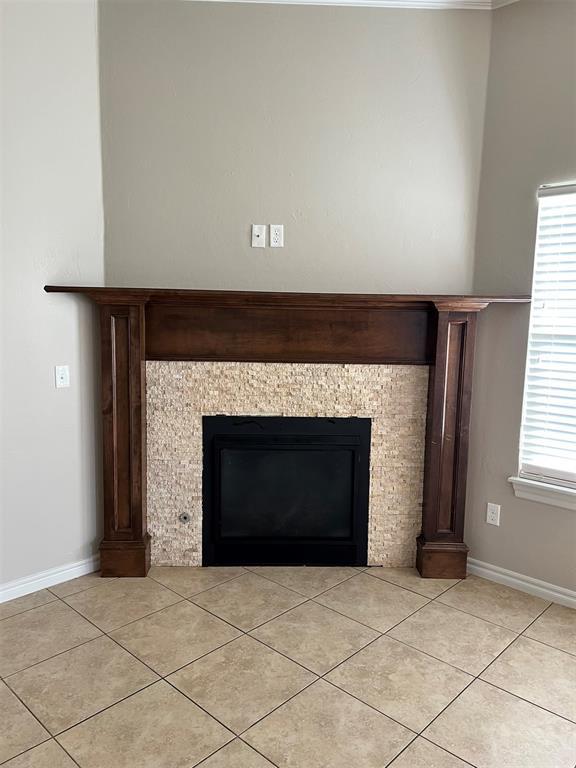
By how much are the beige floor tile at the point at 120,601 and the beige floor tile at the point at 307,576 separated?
0.50 meters

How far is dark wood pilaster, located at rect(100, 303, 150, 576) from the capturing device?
2.77m

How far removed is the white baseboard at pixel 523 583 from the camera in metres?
2.70

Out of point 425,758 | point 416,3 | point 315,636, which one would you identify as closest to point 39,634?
point 315,636

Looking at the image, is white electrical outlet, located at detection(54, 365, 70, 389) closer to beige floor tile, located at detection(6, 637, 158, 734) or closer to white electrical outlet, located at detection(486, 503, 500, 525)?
beige floor tile, located at detection(6, 637, 158, 734)

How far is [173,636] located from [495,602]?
1487 mm

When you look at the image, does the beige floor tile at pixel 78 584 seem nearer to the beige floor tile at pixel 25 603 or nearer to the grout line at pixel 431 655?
the beige floor tile at pixel 25 603

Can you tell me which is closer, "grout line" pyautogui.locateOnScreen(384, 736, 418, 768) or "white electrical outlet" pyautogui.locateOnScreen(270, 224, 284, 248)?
"grout line" pyautogui.locateOnScreen(384, 736, 418, 768)

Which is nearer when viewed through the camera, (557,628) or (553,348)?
(557,628)

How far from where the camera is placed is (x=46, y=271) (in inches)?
105

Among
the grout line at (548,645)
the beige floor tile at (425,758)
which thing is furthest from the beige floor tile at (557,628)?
the beige floor tile at (425,758)

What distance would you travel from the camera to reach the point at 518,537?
2.85 m

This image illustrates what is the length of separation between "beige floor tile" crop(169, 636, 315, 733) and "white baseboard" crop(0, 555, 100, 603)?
1.00 m

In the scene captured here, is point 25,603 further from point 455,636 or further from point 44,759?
point 455,636

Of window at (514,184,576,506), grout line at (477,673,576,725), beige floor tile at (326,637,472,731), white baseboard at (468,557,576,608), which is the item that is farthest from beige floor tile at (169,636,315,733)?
window at (514,184,576,506)
